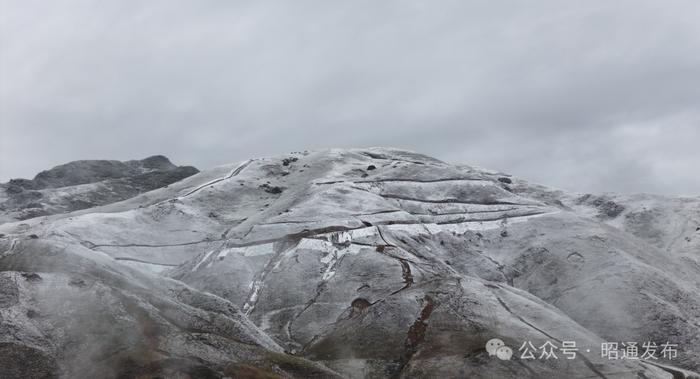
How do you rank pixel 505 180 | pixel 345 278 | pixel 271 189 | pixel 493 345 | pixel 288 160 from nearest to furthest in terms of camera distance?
1. pixel 493 345
2. pixel 345 278
3. pixel 271 189
4. pixel 505 180
5. pixel 288 160

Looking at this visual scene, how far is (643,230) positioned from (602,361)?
2234 inches

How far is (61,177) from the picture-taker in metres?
156

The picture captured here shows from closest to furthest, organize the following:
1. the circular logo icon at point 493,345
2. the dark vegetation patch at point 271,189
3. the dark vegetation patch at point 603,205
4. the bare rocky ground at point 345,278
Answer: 1. the bare rocky ground at point 345,278
2. the circular logo icon at point 493,345
3. the dark vegetation patch at point 603,205
4. the dark vegetation patch at point 271,189

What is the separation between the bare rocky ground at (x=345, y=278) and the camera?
43.2 meters

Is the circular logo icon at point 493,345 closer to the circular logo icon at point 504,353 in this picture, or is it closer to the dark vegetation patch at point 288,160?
the circular logo icon at point 504,353

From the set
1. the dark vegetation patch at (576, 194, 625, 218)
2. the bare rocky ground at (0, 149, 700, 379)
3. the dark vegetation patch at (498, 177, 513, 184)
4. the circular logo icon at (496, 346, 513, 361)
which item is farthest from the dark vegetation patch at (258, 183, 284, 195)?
the circular logo icon at (496, 346, 513, 361)

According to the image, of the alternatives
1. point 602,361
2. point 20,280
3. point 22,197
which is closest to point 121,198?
point 22,197

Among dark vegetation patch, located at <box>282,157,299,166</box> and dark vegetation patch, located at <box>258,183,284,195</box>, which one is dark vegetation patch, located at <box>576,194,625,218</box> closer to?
dark vegetation patch, located at <box>258,183,284,195</box>

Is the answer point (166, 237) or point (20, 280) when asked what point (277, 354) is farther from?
point (166, 237)

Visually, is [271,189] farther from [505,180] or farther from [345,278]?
[345,278]

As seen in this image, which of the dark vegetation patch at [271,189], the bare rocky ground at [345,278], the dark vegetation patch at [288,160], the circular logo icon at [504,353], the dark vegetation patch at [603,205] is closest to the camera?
the bare rocky ground at [345,278]

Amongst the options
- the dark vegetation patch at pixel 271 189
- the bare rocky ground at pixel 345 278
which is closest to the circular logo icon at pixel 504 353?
the bare rocky ground at pixel 345 278

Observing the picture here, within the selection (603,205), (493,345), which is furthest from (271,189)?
(493,345)

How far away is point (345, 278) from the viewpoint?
221 ft
